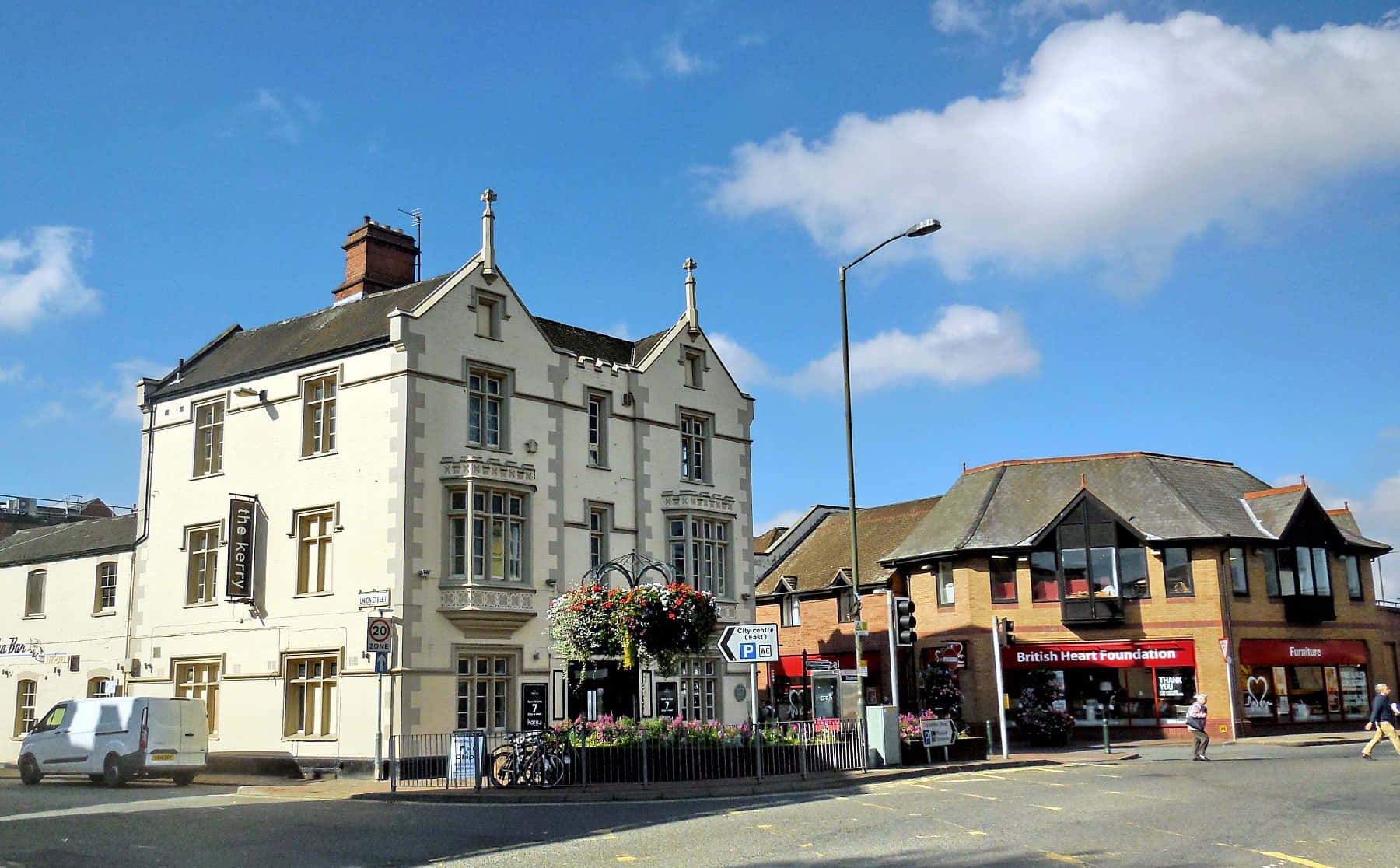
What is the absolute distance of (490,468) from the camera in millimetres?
28172

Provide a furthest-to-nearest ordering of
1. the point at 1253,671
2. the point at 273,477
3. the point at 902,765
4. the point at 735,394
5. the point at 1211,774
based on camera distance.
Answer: the point at 1253,671
the point at 735,394
the point at 273,477
the point at 902,765
the point at 1211,774

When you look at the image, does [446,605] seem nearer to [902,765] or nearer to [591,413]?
[591,413]

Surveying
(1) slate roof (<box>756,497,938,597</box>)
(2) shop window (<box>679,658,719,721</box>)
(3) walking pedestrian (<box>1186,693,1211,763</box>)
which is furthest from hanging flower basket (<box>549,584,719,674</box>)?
(1) slate roof (<box>756,497,938,597</box>)

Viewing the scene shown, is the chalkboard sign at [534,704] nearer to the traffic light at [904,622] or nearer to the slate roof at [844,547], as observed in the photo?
the traffic light at [904,622]

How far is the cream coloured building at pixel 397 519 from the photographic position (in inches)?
1069

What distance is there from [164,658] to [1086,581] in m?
27.0

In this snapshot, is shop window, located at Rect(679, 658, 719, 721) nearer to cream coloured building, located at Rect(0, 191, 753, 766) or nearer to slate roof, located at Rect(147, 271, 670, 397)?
cream coloured building, located at Rect(0, 191, 753, 766)

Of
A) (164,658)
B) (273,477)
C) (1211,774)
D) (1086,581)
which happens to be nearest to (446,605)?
(273,477)

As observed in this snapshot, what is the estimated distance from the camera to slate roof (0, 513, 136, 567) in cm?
3412

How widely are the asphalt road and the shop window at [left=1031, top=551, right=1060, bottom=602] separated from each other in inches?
718

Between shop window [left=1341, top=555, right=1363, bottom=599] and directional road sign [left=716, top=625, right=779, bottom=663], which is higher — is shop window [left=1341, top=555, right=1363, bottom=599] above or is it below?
above

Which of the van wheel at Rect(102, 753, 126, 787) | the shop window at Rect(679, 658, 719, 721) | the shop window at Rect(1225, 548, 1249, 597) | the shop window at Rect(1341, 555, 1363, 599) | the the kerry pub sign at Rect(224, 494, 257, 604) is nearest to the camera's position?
the van wheel at Rect(102, 753, 126, 787)

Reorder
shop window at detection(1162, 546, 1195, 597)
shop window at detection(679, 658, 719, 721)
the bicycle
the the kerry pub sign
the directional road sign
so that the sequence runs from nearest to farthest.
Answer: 1. the bicycle
2. the directional road sign
3. the the kerry pub sign
4. shop window at detection(679, 658, 719, 721)
5. shop window at detection(1162, 546, 1195, 597)

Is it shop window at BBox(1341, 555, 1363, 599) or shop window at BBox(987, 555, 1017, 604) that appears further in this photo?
shop window at BBox(1341, 555, 1363, 599)
